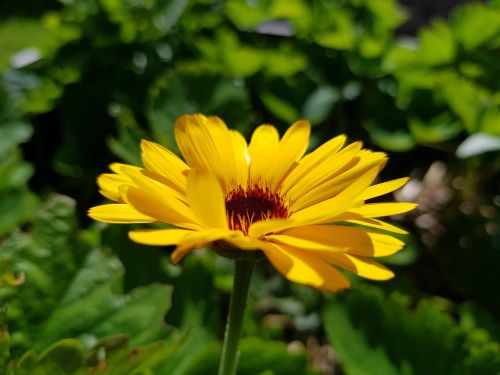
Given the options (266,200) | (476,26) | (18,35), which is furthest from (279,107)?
(18,35)

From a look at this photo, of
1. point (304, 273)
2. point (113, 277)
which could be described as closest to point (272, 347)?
point (113, 277)

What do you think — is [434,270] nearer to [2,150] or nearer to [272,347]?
[272,347]

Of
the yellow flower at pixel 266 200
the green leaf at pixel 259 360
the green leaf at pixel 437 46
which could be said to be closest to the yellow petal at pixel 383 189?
the yellow flower at pixel 266 200

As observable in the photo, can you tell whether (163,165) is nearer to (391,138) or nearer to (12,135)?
(12,135)

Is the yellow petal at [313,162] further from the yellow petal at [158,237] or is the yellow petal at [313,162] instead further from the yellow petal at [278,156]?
the yellow petal at [158,237]

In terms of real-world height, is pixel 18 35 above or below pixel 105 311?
→ above

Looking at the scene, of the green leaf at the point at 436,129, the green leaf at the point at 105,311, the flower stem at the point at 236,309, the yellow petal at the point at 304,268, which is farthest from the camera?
the green leaf at the point at 436,129
